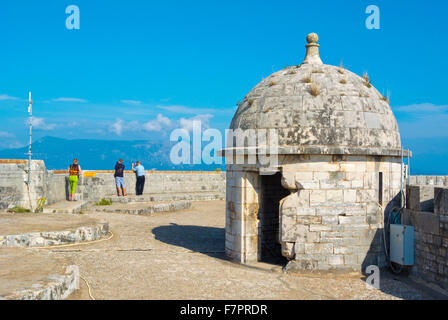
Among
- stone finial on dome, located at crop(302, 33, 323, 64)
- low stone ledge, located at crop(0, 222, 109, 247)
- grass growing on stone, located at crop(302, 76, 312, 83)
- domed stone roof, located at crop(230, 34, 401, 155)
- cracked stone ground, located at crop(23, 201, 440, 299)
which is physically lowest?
cracked stone ground, located at crop(23, 201, 440, 299)

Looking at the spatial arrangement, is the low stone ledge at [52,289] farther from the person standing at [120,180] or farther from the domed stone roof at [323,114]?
the person standing at [120,180]

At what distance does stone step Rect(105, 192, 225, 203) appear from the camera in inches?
803

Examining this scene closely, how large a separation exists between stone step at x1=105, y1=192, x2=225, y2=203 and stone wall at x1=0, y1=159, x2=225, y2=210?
454 millimetres

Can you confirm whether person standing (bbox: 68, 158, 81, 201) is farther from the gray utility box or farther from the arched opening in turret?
the gray utility box

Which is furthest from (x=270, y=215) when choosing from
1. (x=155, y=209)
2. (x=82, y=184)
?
(x=82, y=184)

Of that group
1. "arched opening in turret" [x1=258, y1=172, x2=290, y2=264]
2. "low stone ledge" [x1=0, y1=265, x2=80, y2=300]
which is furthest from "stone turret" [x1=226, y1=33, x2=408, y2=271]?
"low stone ledge" [x1=0, y1=265, x2=80, y2=300]

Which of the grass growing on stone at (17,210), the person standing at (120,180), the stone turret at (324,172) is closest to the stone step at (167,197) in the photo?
the person standing at (120,180)

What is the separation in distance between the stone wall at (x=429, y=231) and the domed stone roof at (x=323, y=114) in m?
1.25

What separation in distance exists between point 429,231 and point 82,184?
1540cm

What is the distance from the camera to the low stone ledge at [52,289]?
5445 millimetres

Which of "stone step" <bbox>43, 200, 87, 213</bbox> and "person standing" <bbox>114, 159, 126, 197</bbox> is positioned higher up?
"person standing" <bbox>114, 159, 126, 197</bbox>

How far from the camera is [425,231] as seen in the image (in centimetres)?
867

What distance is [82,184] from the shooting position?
19688 mm
